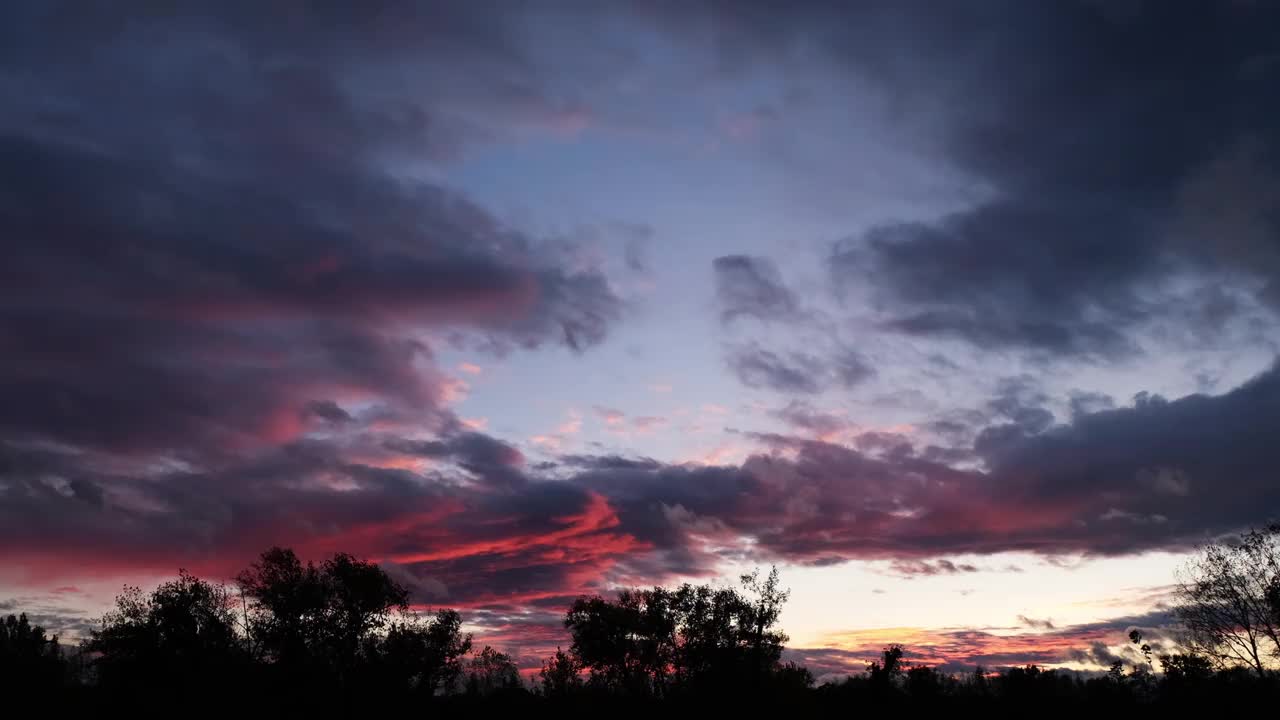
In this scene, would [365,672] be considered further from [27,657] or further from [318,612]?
[27,657]

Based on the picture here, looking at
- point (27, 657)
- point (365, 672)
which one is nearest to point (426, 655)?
point (365, 672)

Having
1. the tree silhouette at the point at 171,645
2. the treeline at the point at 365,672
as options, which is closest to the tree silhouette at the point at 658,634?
the treeline at the point at 365,672

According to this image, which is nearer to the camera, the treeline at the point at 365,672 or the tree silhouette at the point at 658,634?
the treeline at the point at 365,672

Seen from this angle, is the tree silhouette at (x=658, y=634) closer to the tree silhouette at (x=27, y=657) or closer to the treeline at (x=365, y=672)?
the treeline at (x=365, y=672)

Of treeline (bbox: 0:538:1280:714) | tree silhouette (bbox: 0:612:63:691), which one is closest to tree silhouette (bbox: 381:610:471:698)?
treeline (bbox: 0:538:1280:714)

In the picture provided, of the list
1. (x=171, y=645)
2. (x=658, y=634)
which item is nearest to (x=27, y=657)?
(x=171, y=645)

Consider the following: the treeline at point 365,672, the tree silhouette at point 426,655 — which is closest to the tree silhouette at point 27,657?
the treeline at point 365,672

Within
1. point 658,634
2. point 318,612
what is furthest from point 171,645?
point 658,634

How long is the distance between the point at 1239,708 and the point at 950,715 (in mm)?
17954

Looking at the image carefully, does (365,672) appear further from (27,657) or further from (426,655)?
(27,657)

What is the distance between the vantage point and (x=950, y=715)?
183ft

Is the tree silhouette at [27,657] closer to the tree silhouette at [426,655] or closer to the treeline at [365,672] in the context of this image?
the treeline at [365,672]

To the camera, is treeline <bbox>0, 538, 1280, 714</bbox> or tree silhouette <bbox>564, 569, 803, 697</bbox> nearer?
treeline <bbox>0, 538, 1280, 714</bbox>

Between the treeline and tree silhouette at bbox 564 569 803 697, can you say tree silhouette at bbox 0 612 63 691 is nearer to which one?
the treeline
